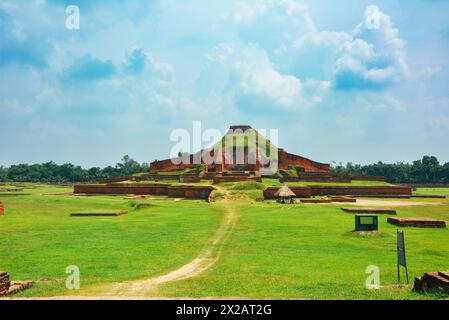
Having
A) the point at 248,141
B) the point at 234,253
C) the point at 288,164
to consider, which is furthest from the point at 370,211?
the point at 248,141

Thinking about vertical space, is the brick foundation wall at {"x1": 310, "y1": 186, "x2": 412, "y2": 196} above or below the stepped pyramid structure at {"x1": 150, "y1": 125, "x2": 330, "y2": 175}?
below

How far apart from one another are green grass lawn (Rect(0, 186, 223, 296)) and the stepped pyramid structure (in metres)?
21.0

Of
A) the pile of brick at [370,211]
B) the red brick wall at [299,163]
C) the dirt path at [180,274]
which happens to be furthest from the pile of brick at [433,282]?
the red brick wall at [299,163]

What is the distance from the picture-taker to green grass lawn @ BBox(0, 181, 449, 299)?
615 cm

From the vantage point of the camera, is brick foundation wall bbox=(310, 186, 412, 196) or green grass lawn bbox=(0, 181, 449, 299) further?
brick foundation wall bbox=(310, 186, 412, 196)

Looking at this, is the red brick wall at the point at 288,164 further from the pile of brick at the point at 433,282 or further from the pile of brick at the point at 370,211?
the pile of brick at the point at 433,282

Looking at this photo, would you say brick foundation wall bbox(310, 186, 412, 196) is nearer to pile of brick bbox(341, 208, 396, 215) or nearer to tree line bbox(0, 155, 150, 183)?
pile of brick bbox(341, 208, 396, 215)

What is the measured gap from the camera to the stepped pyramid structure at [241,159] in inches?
1524

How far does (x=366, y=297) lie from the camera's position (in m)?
5.50

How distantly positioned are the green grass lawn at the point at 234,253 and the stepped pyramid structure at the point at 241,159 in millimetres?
22204

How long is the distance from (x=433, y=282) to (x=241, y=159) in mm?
34993

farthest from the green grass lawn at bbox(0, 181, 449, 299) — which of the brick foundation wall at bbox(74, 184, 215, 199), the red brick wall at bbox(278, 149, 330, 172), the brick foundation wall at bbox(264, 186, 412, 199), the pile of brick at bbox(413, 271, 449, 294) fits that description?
the red brick wall at bbox(278, 149, 330, 172)

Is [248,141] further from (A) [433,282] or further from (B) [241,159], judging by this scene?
(A) [433,282]
